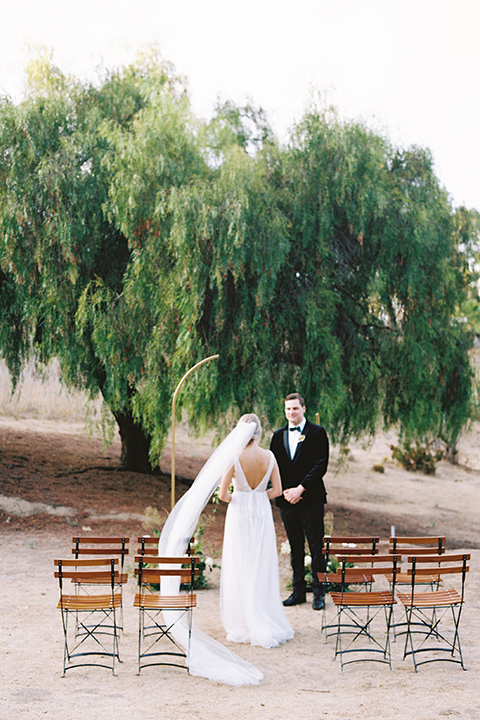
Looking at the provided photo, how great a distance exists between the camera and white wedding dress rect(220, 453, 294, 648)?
6043 mm

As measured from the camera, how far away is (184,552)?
6016 millimetres

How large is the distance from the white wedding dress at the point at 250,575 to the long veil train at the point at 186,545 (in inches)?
7.4

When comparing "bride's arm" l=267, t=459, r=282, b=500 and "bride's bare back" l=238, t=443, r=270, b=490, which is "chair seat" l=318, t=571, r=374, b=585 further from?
"bride's bare back" l=238, t=443, r=270, b=490

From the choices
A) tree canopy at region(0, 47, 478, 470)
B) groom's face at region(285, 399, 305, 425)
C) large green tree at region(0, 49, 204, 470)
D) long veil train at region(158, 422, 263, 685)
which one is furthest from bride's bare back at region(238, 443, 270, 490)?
large green tree at region(0, 49, 204, 470)

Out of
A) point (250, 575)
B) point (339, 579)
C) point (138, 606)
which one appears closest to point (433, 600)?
point (339, 579)

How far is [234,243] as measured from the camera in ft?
34.5

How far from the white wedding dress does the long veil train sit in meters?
0.19

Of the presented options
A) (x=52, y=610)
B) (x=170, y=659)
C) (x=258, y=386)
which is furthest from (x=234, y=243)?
(x=170, y=659)

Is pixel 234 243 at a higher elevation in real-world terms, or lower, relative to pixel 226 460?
higher

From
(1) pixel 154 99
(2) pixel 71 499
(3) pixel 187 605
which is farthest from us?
(2) pixel 71 499

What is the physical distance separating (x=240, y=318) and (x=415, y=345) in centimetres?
306

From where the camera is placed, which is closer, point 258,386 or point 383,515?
point 258,386

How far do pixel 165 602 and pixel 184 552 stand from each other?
1.85ft

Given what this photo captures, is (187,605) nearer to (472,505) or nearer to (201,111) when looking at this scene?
(201,111)
